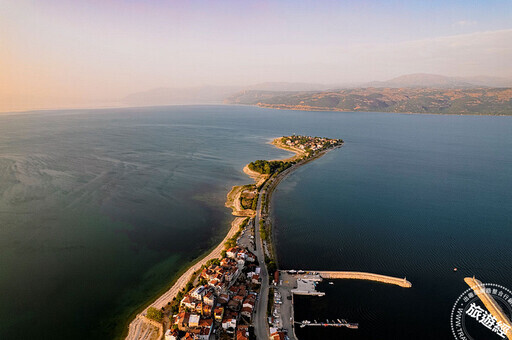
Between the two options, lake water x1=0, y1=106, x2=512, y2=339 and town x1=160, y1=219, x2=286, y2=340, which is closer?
town x1=160, y1=219, x2=286, y2=340

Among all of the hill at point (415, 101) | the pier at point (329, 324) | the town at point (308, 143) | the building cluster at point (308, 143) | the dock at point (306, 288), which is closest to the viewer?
the pier at point (329, 324)

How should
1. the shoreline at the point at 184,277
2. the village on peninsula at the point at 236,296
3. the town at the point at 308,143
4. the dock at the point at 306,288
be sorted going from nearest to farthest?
the village on peninsula at the point at 236,296
the shoreline at the point at 184,277
the dock at the point at 306,288
the town at the point at 308,143

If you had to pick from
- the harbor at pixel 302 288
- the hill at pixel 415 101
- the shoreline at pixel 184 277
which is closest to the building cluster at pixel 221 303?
the shoreline at pixel 184 277

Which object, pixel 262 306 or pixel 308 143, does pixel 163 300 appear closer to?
pixel 262 306

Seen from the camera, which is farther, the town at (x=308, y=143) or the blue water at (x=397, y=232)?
the town at (x=308, y=143)

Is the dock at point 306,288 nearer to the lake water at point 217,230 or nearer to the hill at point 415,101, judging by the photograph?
the lake water at point 217,230

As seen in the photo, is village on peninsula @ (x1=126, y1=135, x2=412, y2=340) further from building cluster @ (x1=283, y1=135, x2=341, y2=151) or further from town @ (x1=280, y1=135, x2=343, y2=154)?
building cluster @ (x1=283, y1=135, x2=341, y2=151)

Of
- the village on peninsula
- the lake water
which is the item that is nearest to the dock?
the village on peninsula
